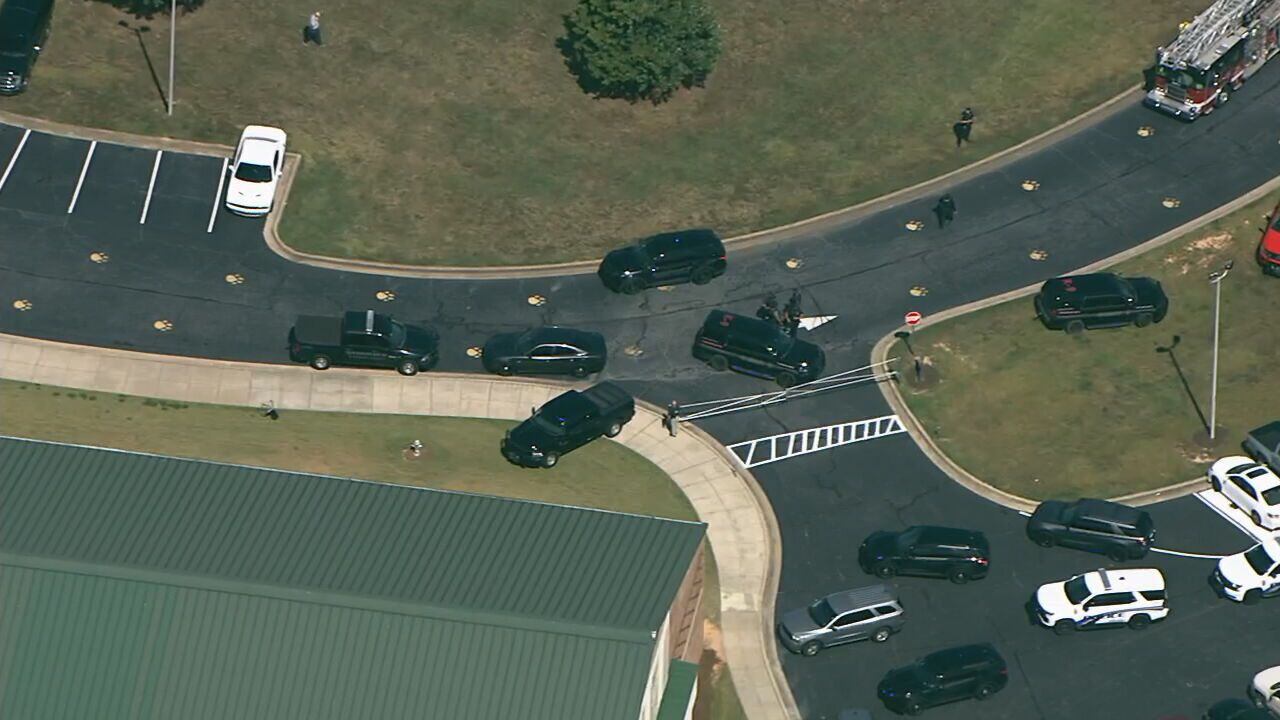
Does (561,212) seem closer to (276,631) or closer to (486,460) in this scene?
(486,460)

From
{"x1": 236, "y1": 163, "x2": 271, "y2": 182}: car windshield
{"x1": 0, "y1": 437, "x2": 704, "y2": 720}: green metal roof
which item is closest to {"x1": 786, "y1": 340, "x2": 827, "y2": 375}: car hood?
{"x1": 0, "y1": 437, "x2": 704, "y2": 720}: green metal roof

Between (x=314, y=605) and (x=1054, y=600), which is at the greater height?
(x=1054, y=600)

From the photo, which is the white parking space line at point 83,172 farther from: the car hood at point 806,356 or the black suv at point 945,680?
the black suv at point 945,680

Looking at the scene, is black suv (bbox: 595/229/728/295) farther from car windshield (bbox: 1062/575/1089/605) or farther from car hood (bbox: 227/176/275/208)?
car windshield (bbox: 1062/575/1089/605)

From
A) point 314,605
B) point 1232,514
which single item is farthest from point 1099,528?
point 314,605

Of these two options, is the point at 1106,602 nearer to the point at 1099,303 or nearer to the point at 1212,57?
the point at 1099,303

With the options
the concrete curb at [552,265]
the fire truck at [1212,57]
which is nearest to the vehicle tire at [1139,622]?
the concrete curb at [552,265]
